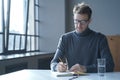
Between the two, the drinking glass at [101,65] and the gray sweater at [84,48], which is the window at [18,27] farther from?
the drinking glass at [101,65]

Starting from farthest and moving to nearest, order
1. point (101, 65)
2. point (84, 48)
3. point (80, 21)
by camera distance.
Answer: point (84, 48) → point (80, 21) → point (101, 65)

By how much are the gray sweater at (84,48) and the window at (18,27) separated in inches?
84.1

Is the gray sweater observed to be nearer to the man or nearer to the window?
the man

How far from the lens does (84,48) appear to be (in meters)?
2.72

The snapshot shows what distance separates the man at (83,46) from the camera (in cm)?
259

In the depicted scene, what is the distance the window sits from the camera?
469cm

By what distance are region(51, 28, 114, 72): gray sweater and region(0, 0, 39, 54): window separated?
2137 millimetres

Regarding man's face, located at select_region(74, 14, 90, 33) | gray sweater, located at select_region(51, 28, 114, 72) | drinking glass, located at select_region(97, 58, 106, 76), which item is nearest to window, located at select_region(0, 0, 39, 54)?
gray sweater, located at select_region(51, 28, 114, 72)

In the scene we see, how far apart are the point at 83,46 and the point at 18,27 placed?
9.25 ft

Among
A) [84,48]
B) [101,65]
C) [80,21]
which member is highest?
[80,21]

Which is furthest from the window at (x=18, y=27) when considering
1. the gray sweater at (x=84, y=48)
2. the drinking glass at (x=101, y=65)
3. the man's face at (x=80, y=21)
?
the drinking glass at (x=101, y=65)

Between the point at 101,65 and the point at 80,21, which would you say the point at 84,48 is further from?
the point at 101,65

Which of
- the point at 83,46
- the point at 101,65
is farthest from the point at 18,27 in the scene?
the point at 101,65

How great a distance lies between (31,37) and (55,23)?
0.72 metres
